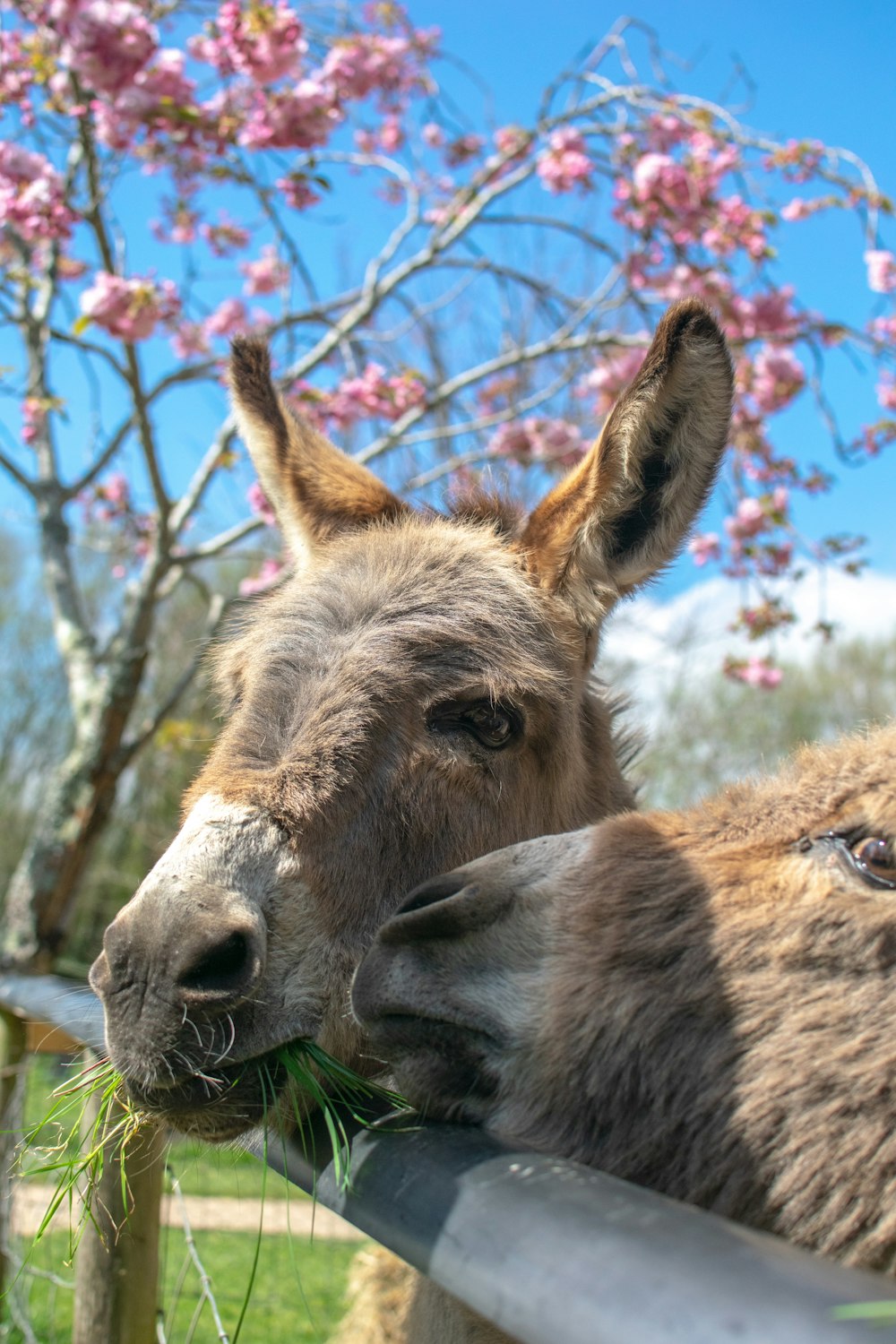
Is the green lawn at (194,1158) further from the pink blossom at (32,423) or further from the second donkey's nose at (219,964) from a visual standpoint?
the pink blossom at (32,423)

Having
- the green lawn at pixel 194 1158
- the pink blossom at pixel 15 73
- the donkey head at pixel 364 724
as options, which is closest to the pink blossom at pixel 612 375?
the pink blossom at pixel 15 73

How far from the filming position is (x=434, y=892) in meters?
1.95

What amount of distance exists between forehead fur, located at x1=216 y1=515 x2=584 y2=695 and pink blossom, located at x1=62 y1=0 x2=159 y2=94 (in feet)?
15.0

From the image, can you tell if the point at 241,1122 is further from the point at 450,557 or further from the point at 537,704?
the point at 450,557

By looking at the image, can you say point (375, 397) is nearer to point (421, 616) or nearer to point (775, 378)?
point (775, 378)

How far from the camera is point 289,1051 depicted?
6.86 ft

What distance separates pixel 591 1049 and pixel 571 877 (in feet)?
1.07

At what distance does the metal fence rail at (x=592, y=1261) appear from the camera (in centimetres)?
73

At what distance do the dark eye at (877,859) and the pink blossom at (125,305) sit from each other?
5773 millimetres

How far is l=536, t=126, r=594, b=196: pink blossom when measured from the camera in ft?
27.5

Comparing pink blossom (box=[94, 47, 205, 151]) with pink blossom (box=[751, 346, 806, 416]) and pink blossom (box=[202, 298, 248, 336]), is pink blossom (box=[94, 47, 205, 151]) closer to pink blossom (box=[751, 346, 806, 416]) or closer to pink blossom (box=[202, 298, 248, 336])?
pink blossom (box=[202, 298, 248, 336])

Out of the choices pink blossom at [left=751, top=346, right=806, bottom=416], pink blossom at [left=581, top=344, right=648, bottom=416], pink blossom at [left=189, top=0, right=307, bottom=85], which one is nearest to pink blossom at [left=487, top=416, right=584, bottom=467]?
pink blossom at [left=581, top=344, right=648, bottom=416]

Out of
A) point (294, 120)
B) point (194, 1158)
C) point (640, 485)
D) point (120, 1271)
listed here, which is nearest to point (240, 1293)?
point (120, 1271)

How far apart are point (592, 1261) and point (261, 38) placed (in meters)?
7.51
